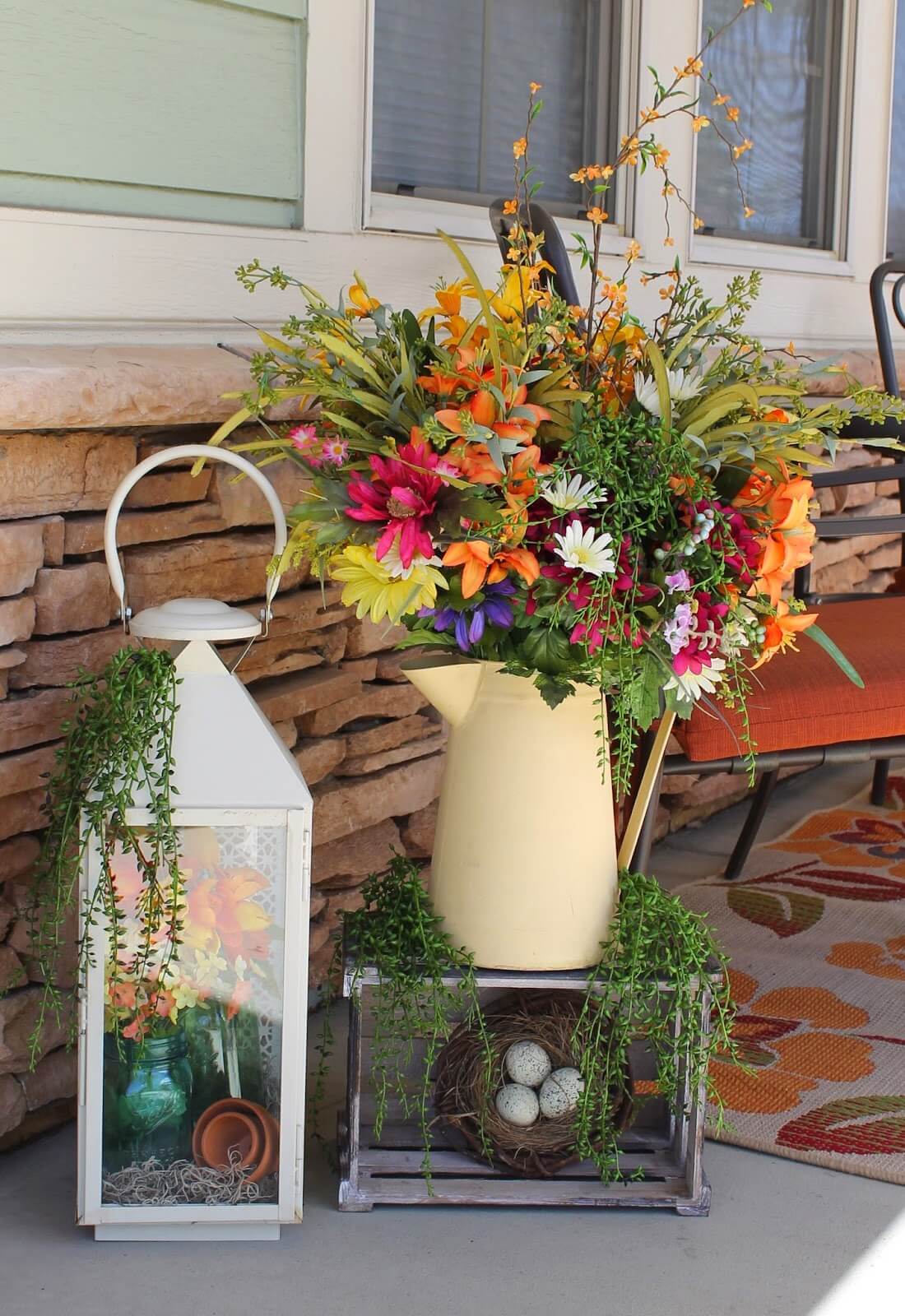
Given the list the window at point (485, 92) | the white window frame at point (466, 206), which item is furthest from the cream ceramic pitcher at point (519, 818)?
the window at point (485, 92)

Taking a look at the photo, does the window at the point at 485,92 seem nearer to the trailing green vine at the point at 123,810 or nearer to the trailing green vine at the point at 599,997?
the trailing green vine at the point at 123,810

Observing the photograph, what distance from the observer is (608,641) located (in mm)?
1353

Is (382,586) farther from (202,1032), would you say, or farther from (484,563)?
(202,1032)

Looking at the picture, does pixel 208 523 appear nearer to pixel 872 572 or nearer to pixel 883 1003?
pixel 883 1003

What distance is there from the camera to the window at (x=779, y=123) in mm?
2893

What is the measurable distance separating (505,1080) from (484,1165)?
99 millimetres

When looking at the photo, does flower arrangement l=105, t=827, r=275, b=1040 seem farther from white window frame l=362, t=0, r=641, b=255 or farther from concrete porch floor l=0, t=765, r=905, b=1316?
white window frame l=362, t=0, r=641, b=255

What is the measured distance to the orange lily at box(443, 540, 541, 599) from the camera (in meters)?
1.30

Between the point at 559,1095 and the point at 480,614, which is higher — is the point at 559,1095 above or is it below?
below

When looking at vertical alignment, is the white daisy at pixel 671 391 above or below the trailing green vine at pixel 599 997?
above

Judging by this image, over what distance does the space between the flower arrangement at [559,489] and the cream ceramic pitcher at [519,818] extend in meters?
0.05

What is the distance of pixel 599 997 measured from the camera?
152cm

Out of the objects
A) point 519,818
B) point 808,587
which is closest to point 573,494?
point 519,818

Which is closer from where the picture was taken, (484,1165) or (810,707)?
(484,1165)
